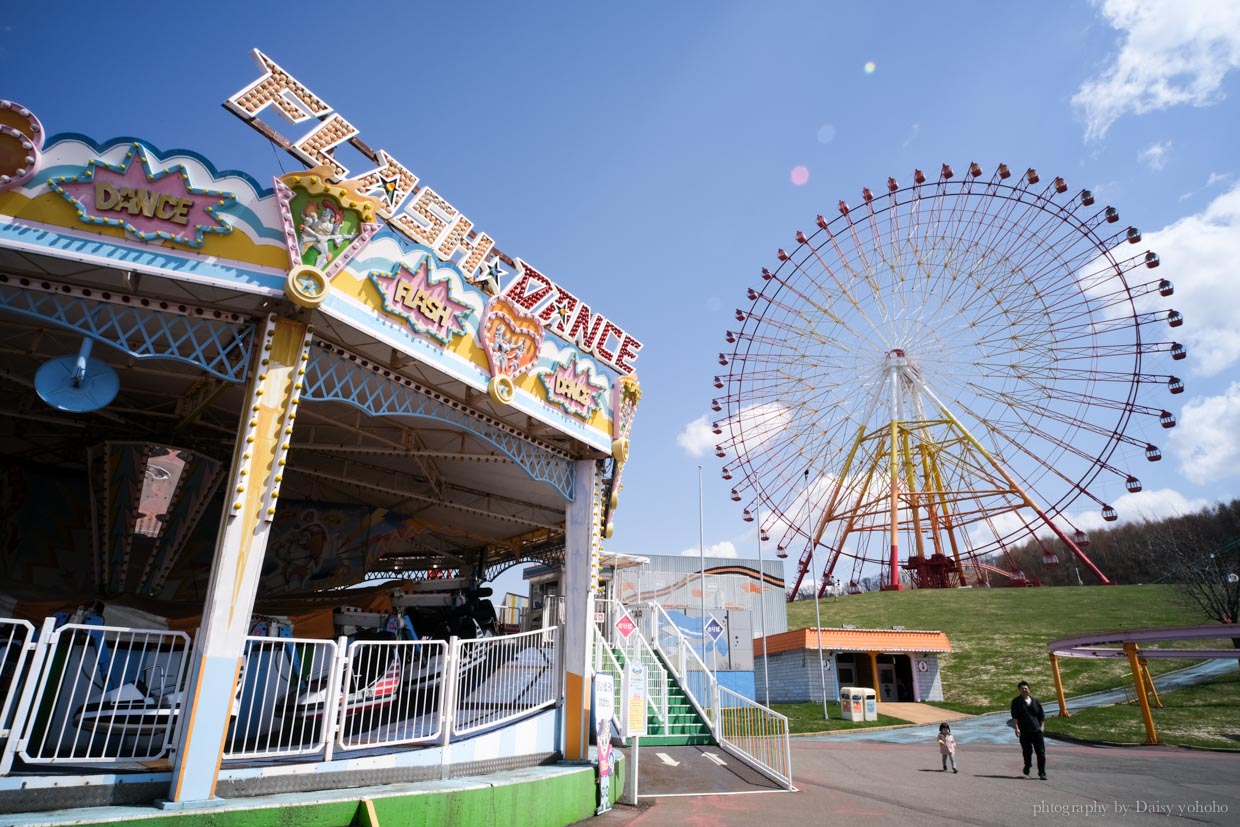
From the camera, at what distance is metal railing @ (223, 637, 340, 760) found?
6.04 m

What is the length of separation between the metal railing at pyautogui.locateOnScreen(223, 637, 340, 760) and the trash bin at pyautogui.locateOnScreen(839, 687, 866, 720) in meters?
18.0

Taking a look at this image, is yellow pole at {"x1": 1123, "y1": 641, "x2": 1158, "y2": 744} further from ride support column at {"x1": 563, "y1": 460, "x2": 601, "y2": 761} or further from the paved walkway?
ride support column at {"x1": 563, "y1": 460, "x2": 601, "y2": 761}

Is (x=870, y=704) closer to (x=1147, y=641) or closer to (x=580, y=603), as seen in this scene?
(x=1147, y=641)

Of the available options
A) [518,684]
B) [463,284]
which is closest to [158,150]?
[463,284]

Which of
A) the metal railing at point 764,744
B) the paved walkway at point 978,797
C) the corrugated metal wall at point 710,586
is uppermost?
the corrugated metal wall at point 710,586

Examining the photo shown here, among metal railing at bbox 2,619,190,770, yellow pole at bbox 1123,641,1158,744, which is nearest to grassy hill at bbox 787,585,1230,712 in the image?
yellow pole at bbox 1123,641,1158,744

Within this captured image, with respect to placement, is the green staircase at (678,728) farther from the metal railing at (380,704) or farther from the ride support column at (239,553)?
the ride support column at (239,553)

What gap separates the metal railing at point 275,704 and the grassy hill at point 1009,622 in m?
22.9

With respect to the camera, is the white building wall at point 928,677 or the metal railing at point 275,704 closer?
the metal railing at point 275,704

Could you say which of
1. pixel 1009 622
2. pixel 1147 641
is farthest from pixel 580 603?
pixel 1009 622

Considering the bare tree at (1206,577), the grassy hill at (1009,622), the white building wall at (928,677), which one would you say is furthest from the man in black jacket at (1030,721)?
the bare tree at (1206,577)

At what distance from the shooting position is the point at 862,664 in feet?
87.4

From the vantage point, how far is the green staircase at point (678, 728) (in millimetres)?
12906

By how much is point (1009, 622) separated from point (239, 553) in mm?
37446
